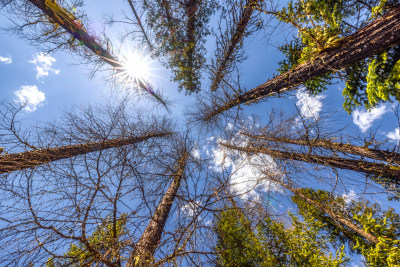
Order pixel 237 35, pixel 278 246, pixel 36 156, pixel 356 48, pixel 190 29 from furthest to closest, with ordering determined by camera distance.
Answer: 1. pixel 190 29
2. pixel 237 35
3. pixel 278 246
4. pixel 36 156
5. pixel 356 48

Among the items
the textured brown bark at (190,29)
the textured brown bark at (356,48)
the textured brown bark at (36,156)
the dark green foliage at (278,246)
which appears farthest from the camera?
the textured brown bark at (190,29)

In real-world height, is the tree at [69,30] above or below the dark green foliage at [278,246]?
above

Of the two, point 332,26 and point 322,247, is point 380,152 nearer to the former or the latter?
point 322,247

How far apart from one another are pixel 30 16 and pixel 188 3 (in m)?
5.51

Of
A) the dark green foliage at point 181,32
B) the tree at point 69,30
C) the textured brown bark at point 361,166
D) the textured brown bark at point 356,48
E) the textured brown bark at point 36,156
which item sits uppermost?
the dark green foliage at point 181,32

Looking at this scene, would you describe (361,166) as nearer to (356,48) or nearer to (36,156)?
(356,48)

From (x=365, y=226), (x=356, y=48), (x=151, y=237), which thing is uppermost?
(x=356, y=48)

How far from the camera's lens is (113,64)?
5.97 metres

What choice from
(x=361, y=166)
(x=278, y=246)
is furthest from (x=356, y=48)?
(x=278, y=246)

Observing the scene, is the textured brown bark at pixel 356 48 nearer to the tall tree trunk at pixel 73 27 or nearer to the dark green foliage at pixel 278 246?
the dark green foliage at pixel 278 246

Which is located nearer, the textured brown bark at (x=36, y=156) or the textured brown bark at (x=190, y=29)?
the textured brown bark at (x=36, y=156)

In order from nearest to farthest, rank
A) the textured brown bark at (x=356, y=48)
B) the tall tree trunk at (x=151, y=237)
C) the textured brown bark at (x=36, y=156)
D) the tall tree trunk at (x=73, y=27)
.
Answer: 1. the tall tree trunk at (x=151, y=237)
2. the textured brown bark at (x=356, y=48)
3. the textured brown bark at (x=36, y=156)
4. the tall tree trunk at (x=73, y=27)

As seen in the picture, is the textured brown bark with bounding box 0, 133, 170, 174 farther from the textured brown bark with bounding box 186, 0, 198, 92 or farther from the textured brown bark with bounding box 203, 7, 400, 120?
the textured brown bark with bounding box 186, 0, 198, 92

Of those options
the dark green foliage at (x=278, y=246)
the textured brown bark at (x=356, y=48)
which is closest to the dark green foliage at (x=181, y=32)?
the textured brown bark at (x=356, y=48)
